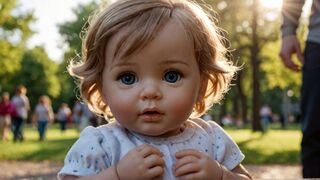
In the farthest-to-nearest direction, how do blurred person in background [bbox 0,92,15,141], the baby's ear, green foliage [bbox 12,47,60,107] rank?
green foliage [bbox 12,47,60,107] < blurred person in background [bbox 0,92,15,141] < the baby's ear

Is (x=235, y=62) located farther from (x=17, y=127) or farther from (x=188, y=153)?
(x=17, y=127)

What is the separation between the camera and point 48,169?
919 cm

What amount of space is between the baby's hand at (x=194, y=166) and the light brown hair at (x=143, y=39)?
28 cm

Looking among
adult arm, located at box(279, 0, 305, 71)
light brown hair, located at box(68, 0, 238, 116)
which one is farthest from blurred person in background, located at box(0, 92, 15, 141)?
light brown hair, located at box(68, 0, 238, 116)

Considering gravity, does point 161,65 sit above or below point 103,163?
above

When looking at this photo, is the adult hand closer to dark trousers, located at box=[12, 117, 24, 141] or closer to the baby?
the baby

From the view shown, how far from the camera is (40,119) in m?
19.0

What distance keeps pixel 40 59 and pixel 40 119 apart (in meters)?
51.8

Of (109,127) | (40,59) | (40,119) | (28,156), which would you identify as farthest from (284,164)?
(40,59)

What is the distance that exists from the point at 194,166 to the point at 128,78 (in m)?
0.33

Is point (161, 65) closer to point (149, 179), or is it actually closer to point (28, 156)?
point (149, 179)

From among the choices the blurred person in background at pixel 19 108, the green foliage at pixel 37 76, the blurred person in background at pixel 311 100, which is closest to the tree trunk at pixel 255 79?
the blurred person in background at pixel 19 108

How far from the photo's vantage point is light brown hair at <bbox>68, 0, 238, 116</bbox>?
1704 millimetres

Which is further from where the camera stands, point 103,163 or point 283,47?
point 283,47
